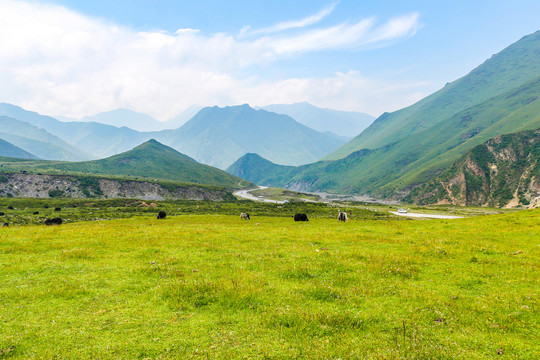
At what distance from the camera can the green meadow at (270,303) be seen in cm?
902

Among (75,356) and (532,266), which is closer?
(75,356)

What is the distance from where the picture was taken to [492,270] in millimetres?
15367

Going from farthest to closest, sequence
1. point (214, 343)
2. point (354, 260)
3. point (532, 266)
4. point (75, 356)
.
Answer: point (354, 260) < point (532, 266) < point (214, 343) < point (75, 356)

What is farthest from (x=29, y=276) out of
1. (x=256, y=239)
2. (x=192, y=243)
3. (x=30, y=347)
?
(x=256, y=239)

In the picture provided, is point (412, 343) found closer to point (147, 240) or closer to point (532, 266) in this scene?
point (532, 266)

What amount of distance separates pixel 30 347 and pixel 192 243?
1445cm

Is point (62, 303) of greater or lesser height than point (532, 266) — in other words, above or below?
below

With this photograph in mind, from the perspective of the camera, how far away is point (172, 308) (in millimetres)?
11844

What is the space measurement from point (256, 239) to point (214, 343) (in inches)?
677

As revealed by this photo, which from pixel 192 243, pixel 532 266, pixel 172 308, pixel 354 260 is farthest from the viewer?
pixel 192 243

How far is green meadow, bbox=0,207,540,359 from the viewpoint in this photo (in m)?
9.02

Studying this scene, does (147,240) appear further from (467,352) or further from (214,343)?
(467,352)

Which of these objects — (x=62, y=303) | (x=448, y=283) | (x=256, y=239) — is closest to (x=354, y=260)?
(x=448, y=283)

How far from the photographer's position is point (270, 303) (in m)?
12.0
